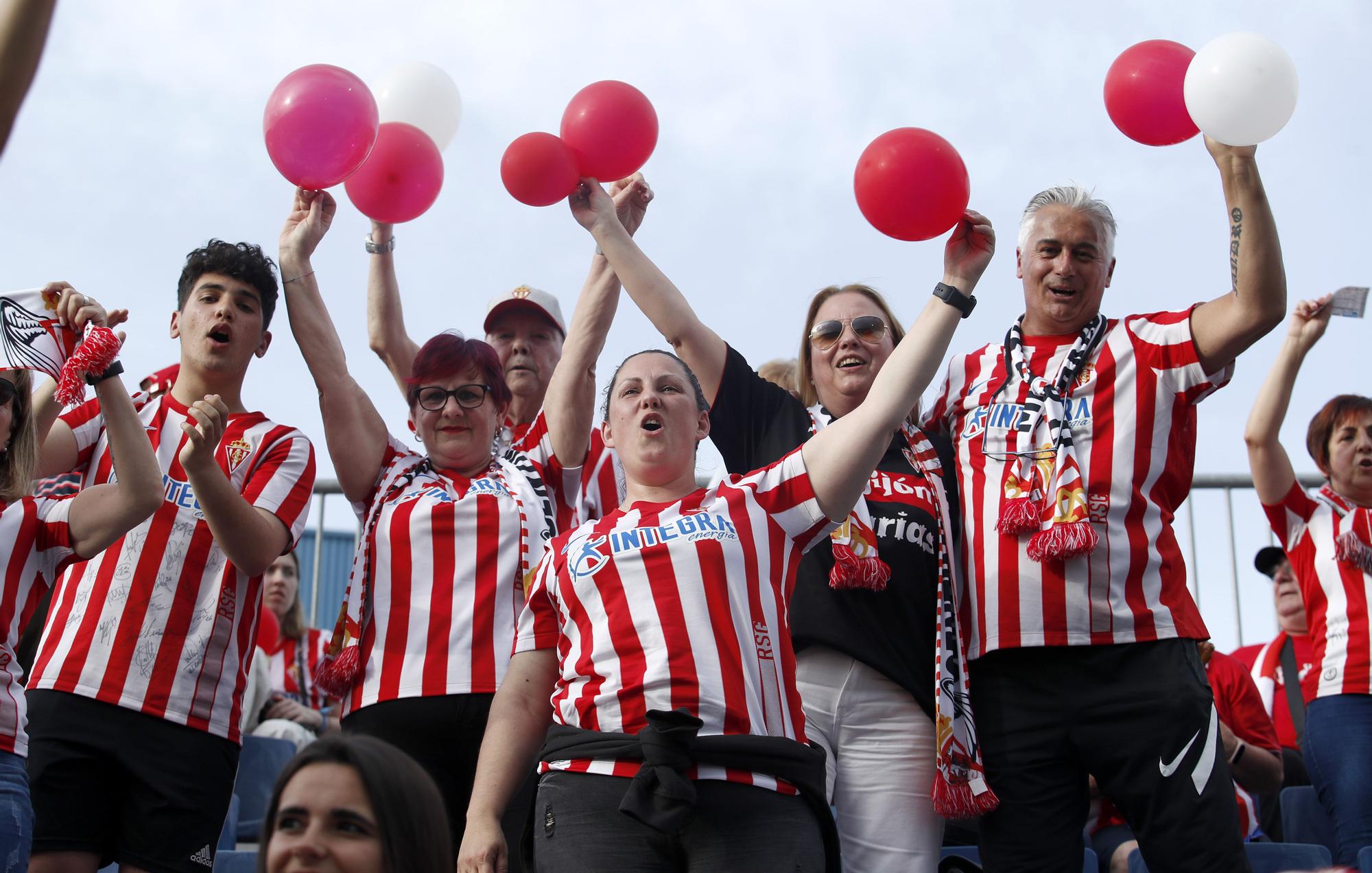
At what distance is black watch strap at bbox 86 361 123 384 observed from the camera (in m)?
3.11

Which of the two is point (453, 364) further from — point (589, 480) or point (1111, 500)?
point (1111, 500)

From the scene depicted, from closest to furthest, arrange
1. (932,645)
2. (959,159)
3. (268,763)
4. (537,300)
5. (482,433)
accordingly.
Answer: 1. (959,159)
2. (932,645)
3. (482,433)
4. (537,300)
5. (268,763)

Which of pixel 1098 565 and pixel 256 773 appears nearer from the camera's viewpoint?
pixel 1098 565

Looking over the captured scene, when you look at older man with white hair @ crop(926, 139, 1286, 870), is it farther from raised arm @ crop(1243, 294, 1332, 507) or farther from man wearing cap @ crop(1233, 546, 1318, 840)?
man wearing cap @ crop(1233, 546, 1318, 840)

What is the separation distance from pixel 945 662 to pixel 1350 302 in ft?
5.23

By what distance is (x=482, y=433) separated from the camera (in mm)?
3740

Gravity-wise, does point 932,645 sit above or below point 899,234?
below

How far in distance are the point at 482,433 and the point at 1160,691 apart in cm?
189

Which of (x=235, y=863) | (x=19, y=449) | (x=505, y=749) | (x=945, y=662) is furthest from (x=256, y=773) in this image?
(x=945, y=662)

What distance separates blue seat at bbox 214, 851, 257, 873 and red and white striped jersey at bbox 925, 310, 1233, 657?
76.3 inches

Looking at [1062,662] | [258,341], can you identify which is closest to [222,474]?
[258,341]

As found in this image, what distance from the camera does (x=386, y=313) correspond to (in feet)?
14.0

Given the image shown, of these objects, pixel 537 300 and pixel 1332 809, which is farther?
pixel 537 300

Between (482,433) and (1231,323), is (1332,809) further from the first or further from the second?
(482,433)
